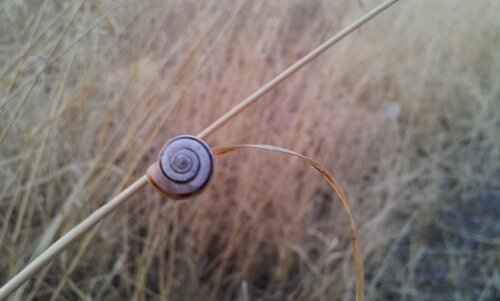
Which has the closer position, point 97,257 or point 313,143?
point 97,257

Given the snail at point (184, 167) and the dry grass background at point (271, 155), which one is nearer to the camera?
the snail at point (184, 167)

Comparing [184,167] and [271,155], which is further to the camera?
[271,155]

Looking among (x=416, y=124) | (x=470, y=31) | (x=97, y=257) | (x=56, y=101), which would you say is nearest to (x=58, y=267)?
(x=97, y=257)

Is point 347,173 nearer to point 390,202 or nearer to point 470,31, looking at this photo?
point 390,202
